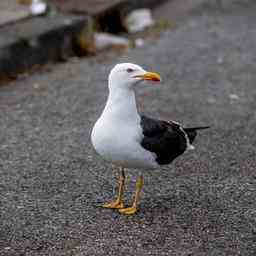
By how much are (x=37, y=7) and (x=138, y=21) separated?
66.5 inches

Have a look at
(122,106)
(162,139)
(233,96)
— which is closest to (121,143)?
(122,106)

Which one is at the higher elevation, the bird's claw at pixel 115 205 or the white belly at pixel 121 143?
the white belly at pixel 121 143

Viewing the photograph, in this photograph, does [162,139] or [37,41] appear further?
[37,41]

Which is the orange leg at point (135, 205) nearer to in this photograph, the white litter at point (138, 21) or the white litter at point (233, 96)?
the white litter at point (233, 96)

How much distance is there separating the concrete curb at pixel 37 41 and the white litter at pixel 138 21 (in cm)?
79

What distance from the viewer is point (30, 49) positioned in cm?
746

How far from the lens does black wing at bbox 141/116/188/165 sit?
4.17 metres

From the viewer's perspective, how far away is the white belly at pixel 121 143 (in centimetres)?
401

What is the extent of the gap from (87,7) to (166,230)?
5119mm

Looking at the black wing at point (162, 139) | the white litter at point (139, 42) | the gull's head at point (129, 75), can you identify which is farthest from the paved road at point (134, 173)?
the gull's head at point (129, 75)

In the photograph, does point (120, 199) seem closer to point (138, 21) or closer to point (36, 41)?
point (36, 41)

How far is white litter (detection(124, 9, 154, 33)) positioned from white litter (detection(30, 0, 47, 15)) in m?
1.38

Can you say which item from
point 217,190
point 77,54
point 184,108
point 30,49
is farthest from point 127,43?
point 217,190

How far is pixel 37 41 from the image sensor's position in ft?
24.7
